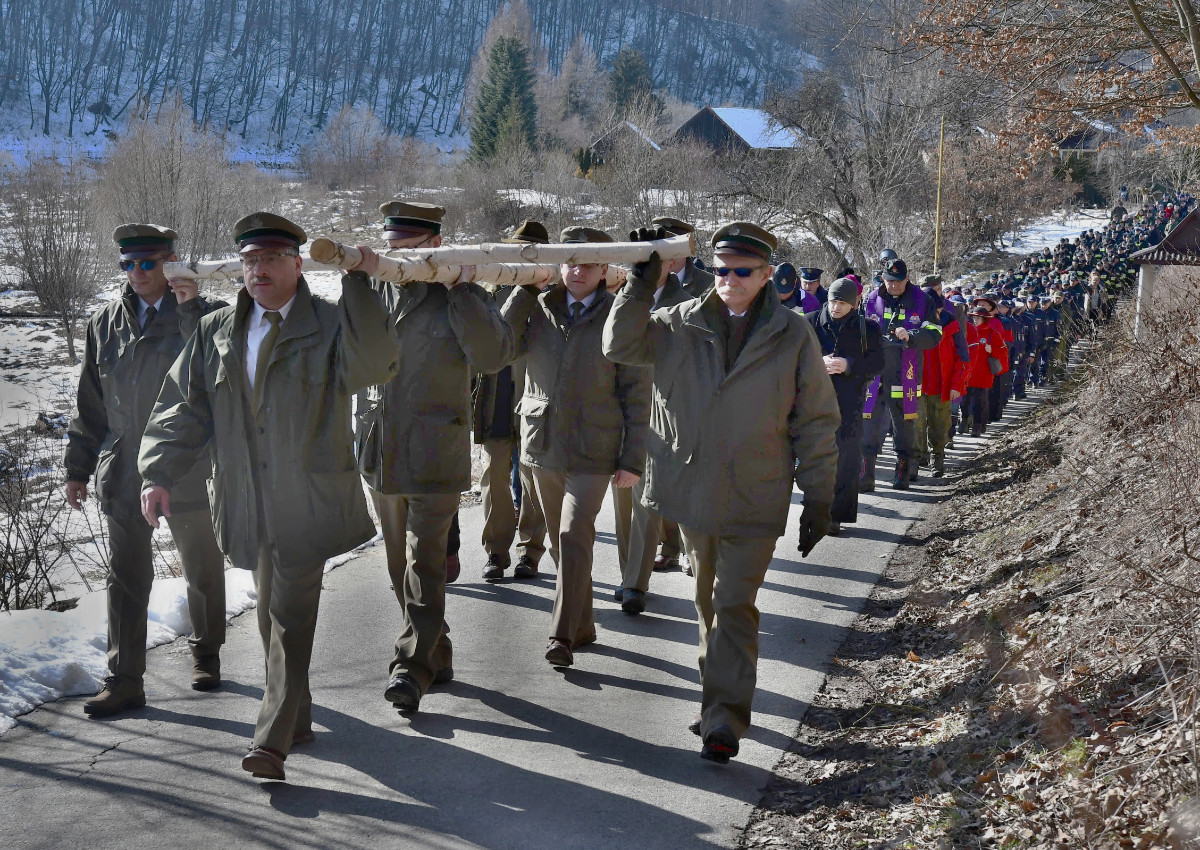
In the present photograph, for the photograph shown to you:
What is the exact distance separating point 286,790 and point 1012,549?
5121mm

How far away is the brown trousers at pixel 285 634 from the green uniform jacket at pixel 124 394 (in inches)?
40.1

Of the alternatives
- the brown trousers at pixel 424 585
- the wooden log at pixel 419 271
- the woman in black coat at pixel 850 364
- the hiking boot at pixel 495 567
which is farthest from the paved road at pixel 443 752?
the woman in black coat at pixel 850 364

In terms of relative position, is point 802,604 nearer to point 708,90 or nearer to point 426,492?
point 426,492

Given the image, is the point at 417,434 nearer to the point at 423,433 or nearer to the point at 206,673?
the point at 423,433

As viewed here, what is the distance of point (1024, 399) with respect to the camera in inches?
870

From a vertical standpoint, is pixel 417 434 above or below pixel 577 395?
below

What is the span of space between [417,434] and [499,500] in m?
2.50

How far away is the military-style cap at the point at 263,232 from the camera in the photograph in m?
4.49

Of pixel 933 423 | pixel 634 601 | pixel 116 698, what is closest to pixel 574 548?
pixel 634 601

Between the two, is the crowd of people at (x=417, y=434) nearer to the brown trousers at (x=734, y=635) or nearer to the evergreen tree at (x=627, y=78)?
the brown trousers at (x=734, y=635)

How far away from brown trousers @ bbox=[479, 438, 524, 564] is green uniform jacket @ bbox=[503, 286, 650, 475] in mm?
1536

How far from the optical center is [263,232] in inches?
178

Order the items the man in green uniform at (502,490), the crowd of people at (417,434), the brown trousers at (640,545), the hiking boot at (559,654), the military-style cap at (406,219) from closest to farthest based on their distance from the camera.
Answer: the crowd of people at (417,434) < the military-style cap at (406,219) < the hiking boot at (559,654) < the brown trousers at (640,545) < the man in green uniform at (502,490)

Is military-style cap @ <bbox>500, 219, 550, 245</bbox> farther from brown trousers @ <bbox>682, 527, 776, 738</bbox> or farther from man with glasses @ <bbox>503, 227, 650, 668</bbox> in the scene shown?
brown trousers @ <bbox>682, 527, 776, 738</bbox>
